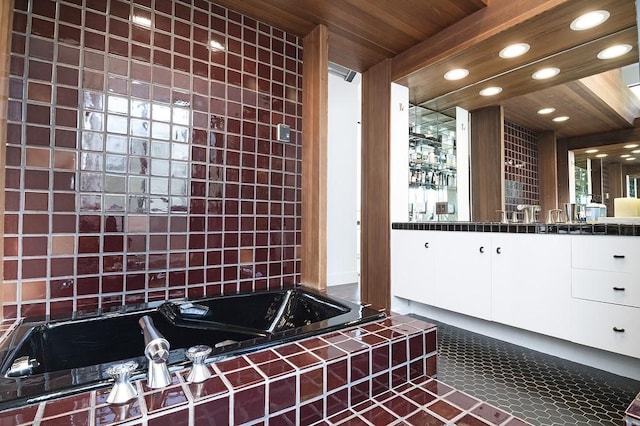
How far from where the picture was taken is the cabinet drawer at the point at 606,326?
1.57m

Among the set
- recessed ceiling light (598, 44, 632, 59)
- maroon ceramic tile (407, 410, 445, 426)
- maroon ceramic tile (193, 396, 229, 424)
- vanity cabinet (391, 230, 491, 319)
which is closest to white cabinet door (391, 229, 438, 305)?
vanity cabinet (391, 230, 491, 319)

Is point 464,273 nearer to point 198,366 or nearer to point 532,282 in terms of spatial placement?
point 532,282

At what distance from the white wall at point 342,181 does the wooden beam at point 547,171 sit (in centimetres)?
226

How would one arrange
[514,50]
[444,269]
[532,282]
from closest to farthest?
[532,282], [514,50], [444,269]

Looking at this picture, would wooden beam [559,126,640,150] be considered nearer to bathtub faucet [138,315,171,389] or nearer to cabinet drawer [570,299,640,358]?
cabinet drawer [570,299,640,358]

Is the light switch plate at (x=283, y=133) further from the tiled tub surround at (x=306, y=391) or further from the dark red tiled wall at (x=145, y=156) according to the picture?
the tiled tub surround at (x=306, y=391)

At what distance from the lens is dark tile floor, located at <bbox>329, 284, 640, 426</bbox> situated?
136 centimetres

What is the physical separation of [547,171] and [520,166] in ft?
0.67

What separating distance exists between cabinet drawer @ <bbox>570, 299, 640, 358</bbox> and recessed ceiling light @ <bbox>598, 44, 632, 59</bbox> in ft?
5.27

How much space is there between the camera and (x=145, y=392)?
2.53ft

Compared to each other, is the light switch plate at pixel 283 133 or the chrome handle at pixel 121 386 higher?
the light switch plate at pixel 283 133

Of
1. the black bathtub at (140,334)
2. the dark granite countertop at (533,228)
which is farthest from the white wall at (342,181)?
the black bathtub at (140,334)

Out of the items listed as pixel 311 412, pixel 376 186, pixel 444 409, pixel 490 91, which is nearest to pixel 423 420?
pixel 444 409

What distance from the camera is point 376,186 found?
9.11ft
